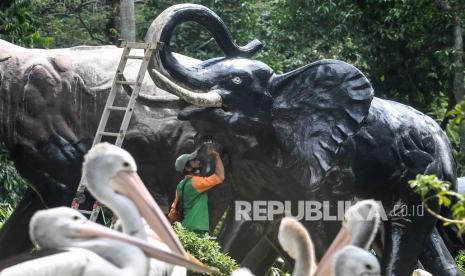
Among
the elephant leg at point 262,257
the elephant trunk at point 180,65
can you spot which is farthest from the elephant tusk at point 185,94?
the elephant leg at point 262,257

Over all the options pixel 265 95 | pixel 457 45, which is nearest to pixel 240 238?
pixel 265 95

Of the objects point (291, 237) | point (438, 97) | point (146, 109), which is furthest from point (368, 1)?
point (291, 237)

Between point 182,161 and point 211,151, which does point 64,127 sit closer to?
point 182,161

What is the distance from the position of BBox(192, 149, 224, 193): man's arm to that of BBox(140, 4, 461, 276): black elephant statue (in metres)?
0.14

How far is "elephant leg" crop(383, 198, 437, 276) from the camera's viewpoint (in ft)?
39.5

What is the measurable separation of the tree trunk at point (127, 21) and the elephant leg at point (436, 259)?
25.3ft

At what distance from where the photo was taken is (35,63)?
13.0 m

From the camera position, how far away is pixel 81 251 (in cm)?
741

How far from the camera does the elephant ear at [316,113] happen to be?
11703 millimetres

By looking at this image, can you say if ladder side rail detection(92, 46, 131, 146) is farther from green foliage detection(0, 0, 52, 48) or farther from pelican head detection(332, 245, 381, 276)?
pelican head detection(332, 245, 381, 276)

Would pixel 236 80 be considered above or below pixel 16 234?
above

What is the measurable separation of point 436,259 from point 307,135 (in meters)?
1.63

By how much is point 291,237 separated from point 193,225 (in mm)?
3699

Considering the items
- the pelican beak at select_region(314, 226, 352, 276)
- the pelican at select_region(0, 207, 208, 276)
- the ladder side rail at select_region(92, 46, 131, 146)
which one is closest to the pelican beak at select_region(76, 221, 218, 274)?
the pelican at select_region(0, 207, 208, 276)
